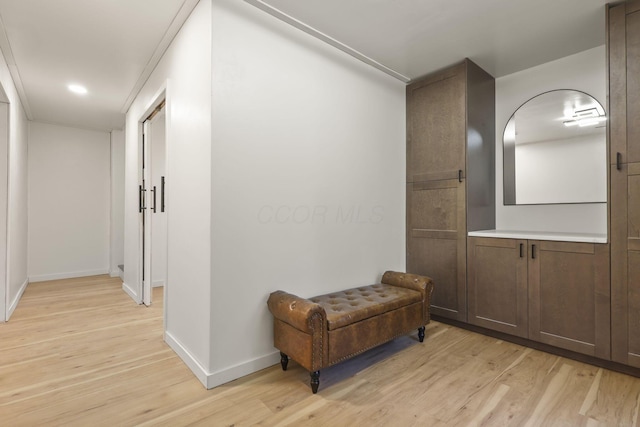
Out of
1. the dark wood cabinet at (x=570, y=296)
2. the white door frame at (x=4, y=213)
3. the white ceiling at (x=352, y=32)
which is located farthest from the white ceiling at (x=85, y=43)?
the dark wood cabinet at (x=570, y=296)

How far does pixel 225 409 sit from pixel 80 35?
3.07 meters

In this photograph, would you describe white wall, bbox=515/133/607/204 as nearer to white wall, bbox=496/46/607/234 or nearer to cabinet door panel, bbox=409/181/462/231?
white wall, bbox=496/46/607/234

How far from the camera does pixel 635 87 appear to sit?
2145 millimetres

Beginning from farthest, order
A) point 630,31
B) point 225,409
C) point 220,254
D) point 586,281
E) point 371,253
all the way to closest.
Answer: point 371,253 < point 586,281 < point 630,31 < point 220,254 < point 225,409

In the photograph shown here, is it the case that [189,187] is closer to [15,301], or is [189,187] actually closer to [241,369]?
[241,369]

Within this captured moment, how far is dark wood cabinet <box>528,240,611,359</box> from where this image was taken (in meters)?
2.26

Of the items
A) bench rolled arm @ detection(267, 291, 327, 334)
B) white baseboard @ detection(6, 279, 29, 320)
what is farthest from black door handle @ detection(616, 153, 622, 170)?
white baseboard @ detection(6, 279, 29, 320)

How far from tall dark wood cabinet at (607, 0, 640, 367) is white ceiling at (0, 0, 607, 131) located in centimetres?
28

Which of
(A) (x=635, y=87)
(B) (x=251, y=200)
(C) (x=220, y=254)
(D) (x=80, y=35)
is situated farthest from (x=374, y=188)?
(D) (x=80, y=35)

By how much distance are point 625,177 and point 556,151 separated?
0.90 meters

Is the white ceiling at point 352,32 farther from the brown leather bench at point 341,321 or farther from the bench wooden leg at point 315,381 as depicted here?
the bench wooden leg at point 315,381

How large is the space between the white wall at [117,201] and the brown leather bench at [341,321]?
455 centimetres

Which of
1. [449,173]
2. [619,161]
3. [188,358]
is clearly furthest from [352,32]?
[188,358]

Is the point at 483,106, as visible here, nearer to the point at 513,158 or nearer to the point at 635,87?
the point at 513,158
